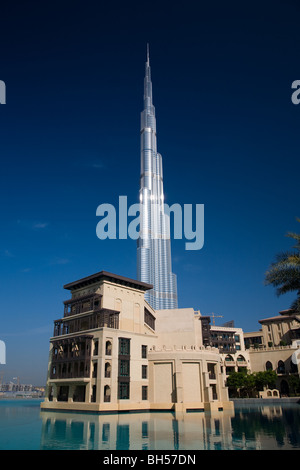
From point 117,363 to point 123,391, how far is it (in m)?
3.94

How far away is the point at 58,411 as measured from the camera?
5050cm

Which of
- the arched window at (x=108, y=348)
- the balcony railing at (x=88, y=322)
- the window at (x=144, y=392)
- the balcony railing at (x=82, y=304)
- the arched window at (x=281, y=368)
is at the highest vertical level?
the balcony railing at (x=82, y=304)

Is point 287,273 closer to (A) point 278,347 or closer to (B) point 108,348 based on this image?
(B) point 108,348

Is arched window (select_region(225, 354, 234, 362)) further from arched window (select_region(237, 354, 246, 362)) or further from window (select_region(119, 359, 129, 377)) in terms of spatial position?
window (select_region(119, 359, 129, 377))

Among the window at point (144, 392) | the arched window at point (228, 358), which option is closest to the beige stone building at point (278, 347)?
the arched window at point (228, 358)

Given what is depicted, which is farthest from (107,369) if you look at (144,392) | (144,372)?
→ (144,392)

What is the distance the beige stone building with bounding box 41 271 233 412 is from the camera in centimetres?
4712

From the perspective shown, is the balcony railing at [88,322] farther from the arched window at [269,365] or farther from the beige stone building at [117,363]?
the arched window at [269,365]

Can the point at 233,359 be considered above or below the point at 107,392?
above

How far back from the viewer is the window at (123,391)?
47372 millimetres

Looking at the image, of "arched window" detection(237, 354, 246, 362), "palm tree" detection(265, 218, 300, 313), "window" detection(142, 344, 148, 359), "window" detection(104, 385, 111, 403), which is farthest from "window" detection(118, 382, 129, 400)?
"arched window" detection(237, 354, 246, 362)

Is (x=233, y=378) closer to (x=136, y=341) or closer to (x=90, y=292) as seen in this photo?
(x=136, y=341)

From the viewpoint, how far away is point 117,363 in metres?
47.8
